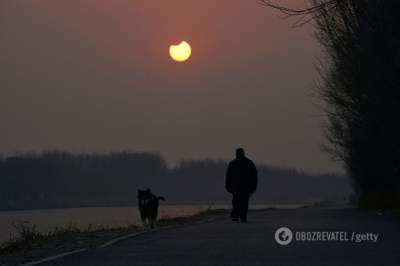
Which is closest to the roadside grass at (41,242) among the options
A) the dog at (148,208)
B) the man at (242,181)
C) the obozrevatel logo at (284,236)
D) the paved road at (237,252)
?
the paved road at (237,252)

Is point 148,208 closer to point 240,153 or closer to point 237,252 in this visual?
point 240,153

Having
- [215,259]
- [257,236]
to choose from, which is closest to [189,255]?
[215,259]

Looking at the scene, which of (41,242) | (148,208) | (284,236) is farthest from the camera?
(148,208)

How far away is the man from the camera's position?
21.8 metres

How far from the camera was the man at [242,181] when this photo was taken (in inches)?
857

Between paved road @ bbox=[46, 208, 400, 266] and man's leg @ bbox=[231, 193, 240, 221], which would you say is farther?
man's leg @ bbox=[231, 193, 240, 221]

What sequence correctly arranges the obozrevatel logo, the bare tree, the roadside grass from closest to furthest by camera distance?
the roadside grass, the obozrevatel logo, the bare tree

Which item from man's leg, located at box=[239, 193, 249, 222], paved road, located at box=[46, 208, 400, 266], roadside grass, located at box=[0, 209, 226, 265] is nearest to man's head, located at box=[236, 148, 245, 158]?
man's leg, located at box=[239, 193, 249, 222]

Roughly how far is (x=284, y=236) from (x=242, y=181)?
6.83 meters

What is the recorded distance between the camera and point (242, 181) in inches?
858

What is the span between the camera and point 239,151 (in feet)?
71.5

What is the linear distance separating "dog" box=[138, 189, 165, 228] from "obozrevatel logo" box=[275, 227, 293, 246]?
22.3ft

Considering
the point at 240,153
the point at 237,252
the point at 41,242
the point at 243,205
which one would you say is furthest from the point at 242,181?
the point at 237,252

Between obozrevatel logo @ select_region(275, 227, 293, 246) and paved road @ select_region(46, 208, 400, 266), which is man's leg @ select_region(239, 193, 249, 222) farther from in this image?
paved road @ select_region(46, 208, 400, 266)
